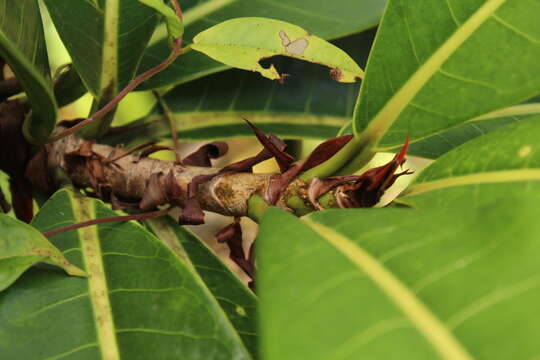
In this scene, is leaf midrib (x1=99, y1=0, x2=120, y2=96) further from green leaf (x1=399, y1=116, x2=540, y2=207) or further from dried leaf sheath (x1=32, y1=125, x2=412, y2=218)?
green leaf (x1=399, y1=116, x2=540, y2=207)

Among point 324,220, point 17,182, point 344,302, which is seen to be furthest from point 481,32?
point 17,182

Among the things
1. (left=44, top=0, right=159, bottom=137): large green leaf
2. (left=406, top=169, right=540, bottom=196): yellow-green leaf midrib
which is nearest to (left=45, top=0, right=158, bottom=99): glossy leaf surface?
(left=44, top=0, right=159, bottom=137): large green leaf

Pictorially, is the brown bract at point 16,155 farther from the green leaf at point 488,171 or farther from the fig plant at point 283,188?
the green leaf at point 488,171

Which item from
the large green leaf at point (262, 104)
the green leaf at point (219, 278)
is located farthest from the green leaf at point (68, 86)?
the green leaf at point (219, 278)

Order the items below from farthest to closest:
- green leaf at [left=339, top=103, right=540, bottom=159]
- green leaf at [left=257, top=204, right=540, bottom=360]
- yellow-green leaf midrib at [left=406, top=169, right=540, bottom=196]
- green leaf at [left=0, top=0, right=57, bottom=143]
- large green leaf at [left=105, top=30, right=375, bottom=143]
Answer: large green leaf at [left=105, top=30, right=375, bottom=143]
green leaf at [left=339, top=103, right=540, bottom=159]
green leaf at [left=0, top=0, right=57, bottom=143]
yellow-green leaf midrib at [left=406, top=169, right=540, bottom=196]
green leaf at [left=257, top=204, right=540, bottom=360]

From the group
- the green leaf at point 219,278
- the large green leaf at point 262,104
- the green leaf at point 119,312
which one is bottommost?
the green leaf at point 219,278

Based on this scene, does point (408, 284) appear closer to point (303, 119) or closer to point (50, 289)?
point (50, 289)
